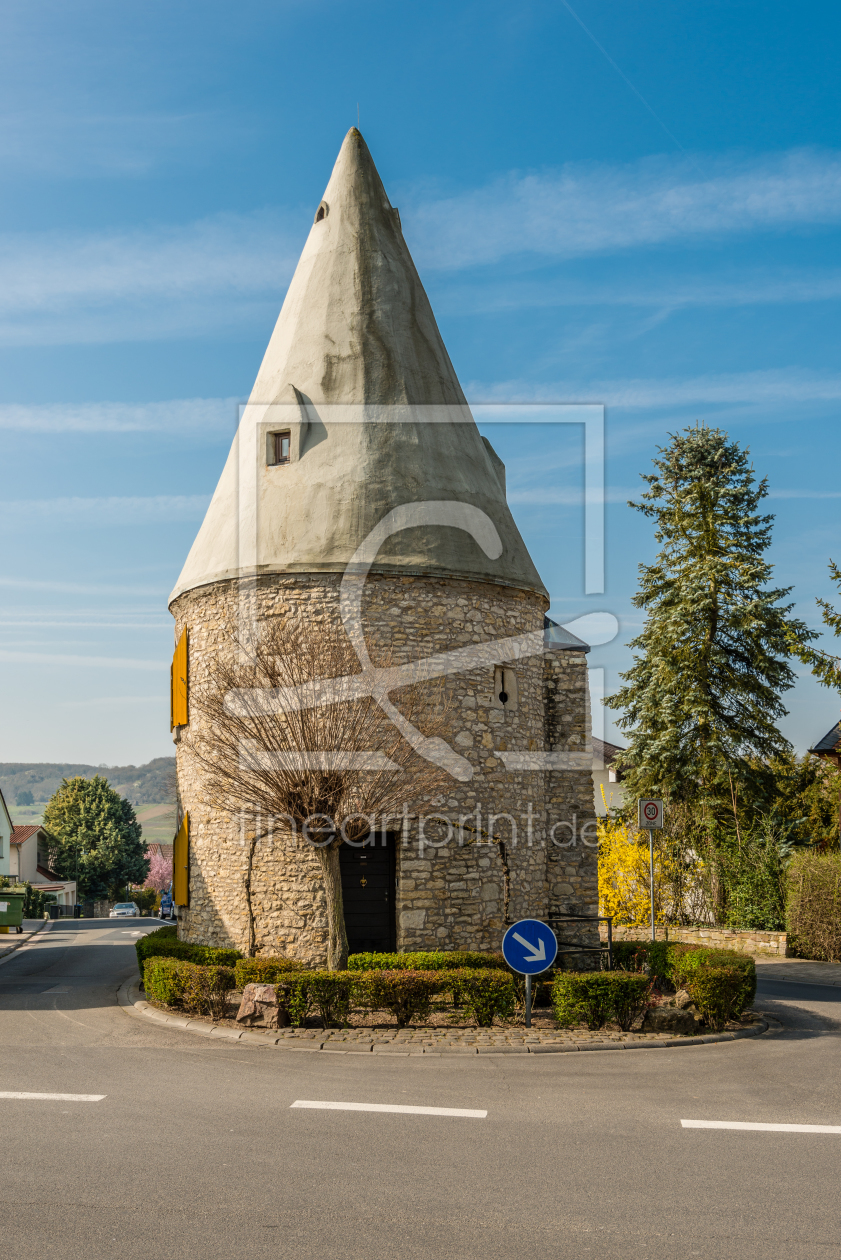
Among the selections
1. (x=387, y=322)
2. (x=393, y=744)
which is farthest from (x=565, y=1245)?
(x=387, y=322)

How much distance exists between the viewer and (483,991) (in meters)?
13.4

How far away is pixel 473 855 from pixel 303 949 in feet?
10.5

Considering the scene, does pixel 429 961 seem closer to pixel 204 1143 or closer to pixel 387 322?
pixel 204 1143

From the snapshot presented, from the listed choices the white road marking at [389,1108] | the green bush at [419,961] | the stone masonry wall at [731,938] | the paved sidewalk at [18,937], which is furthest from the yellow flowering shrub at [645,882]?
the white road marking at [389,1108]

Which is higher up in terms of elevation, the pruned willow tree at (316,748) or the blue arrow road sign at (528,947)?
the pruned willow tree at (316,748)

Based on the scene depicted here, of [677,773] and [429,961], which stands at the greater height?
[677,773]

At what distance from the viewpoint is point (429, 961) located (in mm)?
14641

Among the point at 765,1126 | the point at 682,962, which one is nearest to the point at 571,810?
the point at 682,962

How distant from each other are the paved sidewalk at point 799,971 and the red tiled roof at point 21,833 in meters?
56.0

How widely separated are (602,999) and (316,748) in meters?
5.14

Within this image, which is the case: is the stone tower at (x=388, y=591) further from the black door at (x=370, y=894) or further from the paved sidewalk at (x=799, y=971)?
the paved sidewalk at (x=799, y=971)

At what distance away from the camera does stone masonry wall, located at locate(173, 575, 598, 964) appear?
16.4 metres

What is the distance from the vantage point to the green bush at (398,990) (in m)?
13.1

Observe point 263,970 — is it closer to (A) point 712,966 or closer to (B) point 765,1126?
(A) point 712,966
